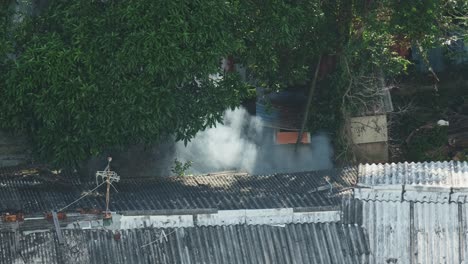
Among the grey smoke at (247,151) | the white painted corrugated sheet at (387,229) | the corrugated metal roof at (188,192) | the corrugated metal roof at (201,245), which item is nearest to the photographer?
the corrugated metal roof at (201,245)

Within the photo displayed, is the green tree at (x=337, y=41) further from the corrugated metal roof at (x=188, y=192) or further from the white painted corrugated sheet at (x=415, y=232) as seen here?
the white painted corrugated sheet at (x=415, y=232)

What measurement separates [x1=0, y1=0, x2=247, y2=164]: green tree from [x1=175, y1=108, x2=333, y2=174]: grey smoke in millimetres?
4604

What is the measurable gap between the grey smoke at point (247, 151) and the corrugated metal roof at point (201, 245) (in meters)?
6.88

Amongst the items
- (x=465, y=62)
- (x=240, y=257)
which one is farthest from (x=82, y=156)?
(x=465, y=62)

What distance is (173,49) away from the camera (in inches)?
643

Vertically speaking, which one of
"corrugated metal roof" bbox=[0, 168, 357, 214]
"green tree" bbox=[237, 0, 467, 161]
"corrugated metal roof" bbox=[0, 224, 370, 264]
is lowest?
"corrugated metal roof" bbox=[0, 224, 370, 264]

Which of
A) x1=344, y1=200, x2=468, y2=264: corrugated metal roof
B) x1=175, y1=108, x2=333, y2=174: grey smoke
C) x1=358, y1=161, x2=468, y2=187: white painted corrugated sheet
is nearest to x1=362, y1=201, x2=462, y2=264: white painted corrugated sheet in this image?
x1=344, y1=200, x2=468, y2=264: corrugated metal roof

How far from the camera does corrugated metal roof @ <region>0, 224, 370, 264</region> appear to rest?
1381 cm

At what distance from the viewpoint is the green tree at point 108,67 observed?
1639 centimetres

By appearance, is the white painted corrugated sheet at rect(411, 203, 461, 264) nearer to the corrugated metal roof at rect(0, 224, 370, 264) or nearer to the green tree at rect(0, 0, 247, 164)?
the corrugated metal roof at rect(0, 224, 370, 264)

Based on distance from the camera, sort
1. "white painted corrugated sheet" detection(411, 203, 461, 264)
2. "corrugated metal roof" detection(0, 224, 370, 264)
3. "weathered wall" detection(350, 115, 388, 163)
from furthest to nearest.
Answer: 1. "weathered wall" detection(350, 115, 388, 163)
2. "white painted corrugated sheet" detection(411, 203, 461, 264)
3. "corrugated metal roof" detection(0, 224, 370, 264)

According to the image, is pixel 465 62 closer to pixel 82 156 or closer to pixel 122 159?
pixel 122 159

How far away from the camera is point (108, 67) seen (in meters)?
16.7

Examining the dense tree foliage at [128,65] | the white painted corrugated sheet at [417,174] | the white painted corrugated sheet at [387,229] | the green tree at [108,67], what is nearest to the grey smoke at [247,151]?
the dense tree foliage at [128,65]
